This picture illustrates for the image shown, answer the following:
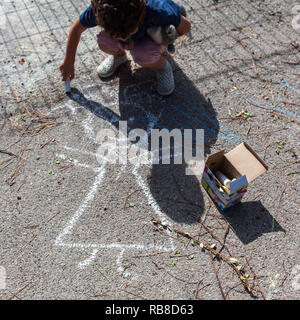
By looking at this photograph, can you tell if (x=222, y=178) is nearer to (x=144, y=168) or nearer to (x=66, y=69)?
(x=144, y=168)

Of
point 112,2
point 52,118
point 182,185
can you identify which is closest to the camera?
point 112,2

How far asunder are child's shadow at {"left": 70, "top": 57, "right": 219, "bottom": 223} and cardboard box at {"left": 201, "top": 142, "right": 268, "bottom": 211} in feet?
0.55

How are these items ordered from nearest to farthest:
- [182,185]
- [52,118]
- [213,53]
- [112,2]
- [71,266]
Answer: [112,2]
[71,266]
[182,185]
[52,118]
[213,53]

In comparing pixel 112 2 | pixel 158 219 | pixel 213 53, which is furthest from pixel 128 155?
pixel 213 53

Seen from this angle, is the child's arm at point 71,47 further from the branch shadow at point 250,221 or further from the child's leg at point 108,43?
the branch shadow at point 250,221

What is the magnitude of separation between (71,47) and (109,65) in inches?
17.6

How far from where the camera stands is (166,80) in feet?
9.80

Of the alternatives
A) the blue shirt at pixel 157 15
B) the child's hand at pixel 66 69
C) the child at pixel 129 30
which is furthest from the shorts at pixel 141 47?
the child's hand at pixel 66 69

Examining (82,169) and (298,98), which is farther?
(298,98)

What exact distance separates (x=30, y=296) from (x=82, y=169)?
969mm

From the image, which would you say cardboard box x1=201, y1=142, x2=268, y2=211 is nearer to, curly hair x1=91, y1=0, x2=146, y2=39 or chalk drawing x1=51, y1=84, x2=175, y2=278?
chalk drawing x1=51, y1=84, x2=175, y2=278

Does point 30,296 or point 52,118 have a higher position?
point 52,118
